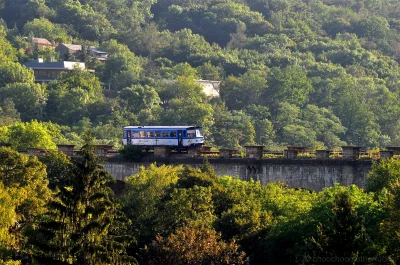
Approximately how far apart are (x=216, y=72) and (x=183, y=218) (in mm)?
96509

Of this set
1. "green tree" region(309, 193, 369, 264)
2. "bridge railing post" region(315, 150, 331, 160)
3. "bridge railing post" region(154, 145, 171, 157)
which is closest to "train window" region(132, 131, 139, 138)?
"bridge railing post" region(154, 145, 171, 157)

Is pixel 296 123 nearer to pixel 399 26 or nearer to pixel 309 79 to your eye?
pixel 309 79

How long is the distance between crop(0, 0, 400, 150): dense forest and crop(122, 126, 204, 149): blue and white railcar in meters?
10.7

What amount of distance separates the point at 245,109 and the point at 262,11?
60383mm

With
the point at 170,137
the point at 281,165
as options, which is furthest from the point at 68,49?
the point at 281,165

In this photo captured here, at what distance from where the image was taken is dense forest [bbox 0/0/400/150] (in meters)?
124

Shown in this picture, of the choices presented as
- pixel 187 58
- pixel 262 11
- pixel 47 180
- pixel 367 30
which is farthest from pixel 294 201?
pixel 262 11

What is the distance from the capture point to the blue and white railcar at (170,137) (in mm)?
73688

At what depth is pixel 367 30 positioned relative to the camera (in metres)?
180

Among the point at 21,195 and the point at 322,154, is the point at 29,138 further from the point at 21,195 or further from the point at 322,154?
the point at 322,154

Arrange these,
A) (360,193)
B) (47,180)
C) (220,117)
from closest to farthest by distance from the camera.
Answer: (360,193), (47,180), (220,117)

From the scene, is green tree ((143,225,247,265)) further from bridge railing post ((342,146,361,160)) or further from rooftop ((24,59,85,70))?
rooftop ((24,59,85,70))

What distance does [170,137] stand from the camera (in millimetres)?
74125

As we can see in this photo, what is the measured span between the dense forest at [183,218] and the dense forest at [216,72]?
23.5 metres
